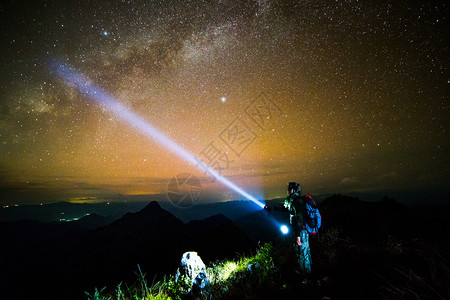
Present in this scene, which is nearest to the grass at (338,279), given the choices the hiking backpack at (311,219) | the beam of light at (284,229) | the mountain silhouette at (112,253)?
the hiking backpack at (311,219)

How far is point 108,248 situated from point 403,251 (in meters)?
108

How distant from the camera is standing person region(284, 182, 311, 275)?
15.7ft

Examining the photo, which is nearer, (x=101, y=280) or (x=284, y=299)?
(x=284, y=299)

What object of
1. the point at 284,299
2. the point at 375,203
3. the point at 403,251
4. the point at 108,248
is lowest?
the point at 108,248

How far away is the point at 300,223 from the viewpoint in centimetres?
503

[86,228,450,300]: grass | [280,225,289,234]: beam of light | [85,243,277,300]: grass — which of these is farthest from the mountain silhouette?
[280,225,289,234]: beam of light

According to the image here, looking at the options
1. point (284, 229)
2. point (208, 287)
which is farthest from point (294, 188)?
point (208, 287)

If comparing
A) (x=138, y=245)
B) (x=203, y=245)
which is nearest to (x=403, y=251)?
(x=203, y=245)

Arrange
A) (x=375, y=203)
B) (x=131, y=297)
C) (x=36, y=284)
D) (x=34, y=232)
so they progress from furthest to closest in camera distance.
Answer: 1. (x=34, y=232)
2. (x=36, y=284)
3. (x=375, y=203)
4. (x=131, y=297)

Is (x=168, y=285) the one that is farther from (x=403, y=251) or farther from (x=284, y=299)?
(x=403, y=251)

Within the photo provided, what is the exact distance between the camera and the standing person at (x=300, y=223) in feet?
15.7

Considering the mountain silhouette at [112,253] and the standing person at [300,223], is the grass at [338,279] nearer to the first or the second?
the standing person at [300,223]

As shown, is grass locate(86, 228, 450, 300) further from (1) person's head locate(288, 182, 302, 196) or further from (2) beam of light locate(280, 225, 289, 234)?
(1) person's head locate(288, 182, 302, 196)

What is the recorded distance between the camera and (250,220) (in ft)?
554
